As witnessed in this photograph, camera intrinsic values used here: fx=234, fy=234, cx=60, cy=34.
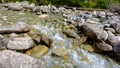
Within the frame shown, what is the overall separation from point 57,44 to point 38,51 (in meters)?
0.71

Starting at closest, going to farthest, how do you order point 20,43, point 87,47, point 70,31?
point 20,43 → point 87,47 → point 70,31

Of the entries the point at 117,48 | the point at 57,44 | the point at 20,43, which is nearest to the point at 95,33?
the point at 117,48

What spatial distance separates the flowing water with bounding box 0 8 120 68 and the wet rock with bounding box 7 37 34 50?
1.58 ft

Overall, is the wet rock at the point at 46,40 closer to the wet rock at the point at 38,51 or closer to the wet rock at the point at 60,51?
the wet rock at the point at 38,51

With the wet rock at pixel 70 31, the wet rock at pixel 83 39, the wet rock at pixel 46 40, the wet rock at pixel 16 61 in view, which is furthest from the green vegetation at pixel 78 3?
the wet rock at pixel 16 61

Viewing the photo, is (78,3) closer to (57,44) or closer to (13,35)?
(57,44)

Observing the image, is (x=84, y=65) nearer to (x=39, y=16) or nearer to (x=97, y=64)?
(x=97, y=64)

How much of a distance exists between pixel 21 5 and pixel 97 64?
16.9 ft

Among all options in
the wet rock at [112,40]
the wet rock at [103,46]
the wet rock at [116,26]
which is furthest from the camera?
the wet rock at [116,26]

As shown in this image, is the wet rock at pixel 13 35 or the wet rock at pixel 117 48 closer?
the wet rock at pixel 117 48

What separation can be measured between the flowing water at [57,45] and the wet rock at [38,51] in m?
0.10

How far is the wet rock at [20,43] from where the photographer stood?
17.6ft

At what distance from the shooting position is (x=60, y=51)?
562 centimetres

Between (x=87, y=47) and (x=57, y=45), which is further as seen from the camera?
(x=87, y=47)
